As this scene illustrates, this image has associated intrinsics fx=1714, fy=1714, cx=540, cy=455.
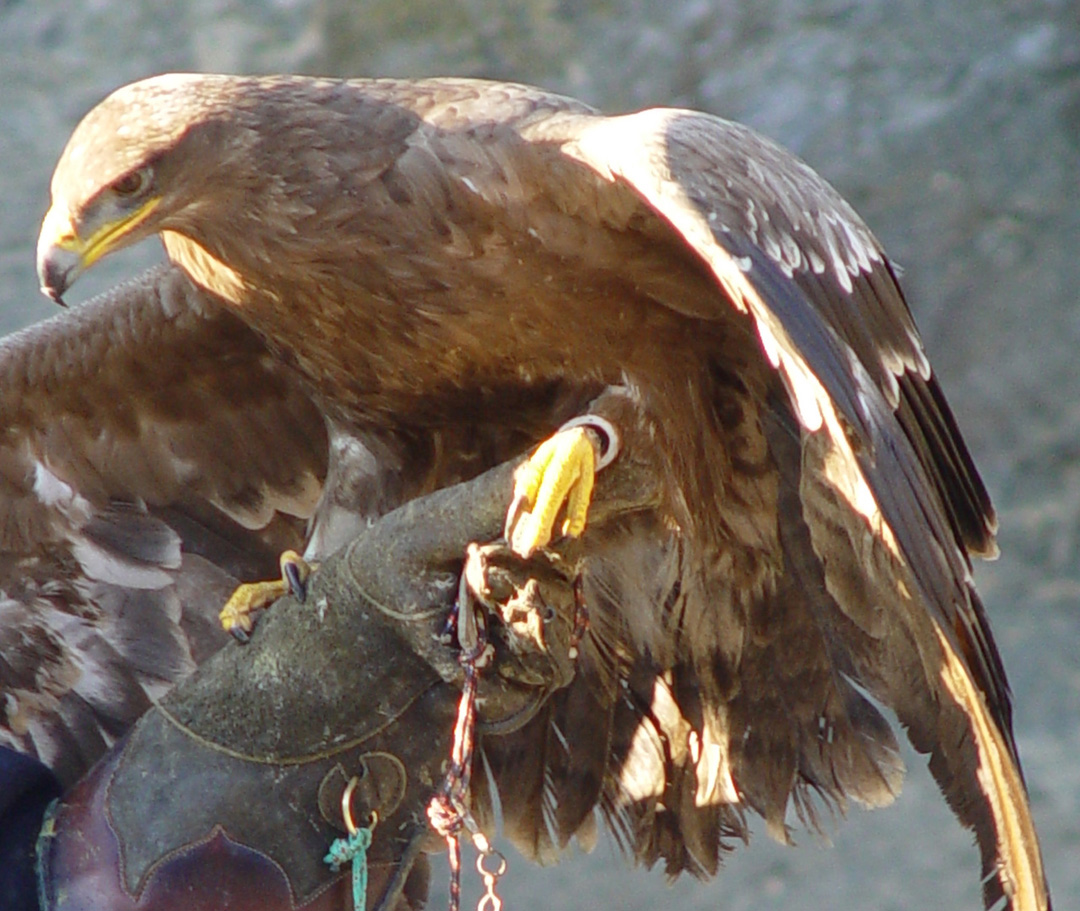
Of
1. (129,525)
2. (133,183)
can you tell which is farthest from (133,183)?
(129,525)

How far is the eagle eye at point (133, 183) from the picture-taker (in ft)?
7.73

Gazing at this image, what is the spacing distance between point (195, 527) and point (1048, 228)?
314 centimetres

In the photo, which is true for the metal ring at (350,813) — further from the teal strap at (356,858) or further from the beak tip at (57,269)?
the beak tip at (57,269)

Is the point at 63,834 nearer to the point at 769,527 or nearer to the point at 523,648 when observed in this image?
the point at 523,648

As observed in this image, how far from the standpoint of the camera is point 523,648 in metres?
2.49

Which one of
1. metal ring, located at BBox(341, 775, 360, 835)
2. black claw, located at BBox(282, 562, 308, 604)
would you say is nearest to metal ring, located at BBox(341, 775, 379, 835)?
metal ring, located at BBox(341, 775, 360, 835)

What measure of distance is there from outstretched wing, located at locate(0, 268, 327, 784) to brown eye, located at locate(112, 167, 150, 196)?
0.76 m

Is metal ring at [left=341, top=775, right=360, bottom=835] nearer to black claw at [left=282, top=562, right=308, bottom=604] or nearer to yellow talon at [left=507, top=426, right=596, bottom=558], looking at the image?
black claw at [left=282, top=562, right=308, bottom=604]

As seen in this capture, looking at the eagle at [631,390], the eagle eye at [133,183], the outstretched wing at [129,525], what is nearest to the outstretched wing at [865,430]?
the eagle at [631,390]

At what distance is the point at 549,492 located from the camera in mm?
2402

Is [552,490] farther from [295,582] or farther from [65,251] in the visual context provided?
[65,251]

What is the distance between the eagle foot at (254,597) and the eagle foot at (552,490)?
1.45ft

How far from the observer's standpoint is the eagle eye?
2.36m

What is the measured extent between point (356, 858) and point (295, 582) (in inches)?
17.9
